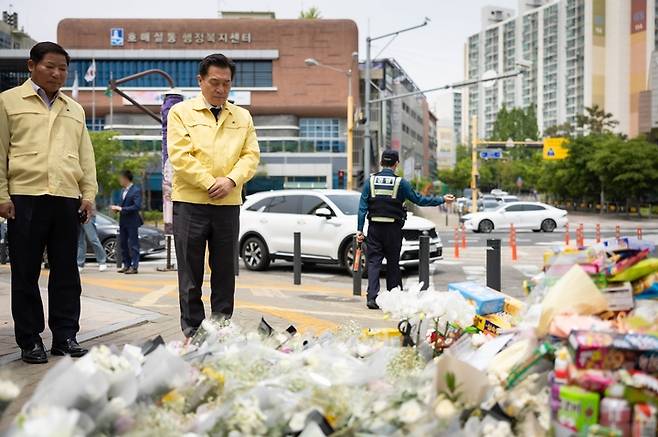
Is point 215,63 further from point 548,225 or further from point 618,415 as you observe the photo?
point 548,225

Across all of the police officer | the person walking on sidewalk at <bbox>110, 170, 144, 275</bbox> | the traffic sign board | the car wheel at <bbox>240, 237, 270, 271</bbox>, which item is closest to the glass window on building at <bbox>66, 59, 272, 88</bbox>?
the traffic sign board

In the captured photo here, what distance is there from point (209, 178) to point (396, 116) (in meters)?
98.2

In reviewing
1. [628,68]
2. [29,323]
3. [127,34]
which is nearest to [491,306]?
[29,323]

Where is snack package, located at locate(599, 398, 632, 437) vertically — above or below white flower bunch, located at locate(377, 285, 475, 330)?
below

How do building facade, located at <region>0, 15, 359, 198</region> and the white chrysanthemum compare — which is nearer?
the white chrysanthemum

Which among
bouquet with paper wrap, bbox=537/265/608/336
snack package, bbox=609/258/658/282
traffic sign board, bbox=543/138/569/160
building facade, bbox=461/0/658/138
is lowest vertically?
bouquet with paper wrap, bbox=537/265/608/336

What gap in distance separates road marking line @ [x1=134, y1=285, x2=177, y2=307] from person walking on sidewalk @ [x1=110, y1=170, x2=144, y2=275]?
2.52 m

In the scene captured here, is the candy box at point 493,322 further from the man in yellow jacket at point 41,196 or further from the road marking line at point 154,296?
the road marking line at point 154,296

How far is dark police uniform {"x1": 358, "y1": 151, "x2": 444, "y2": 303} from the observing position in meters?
8.09

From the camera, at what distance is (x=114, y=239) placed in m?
16.7

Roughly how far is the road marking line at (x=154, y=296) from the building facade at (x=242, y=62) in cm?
5880

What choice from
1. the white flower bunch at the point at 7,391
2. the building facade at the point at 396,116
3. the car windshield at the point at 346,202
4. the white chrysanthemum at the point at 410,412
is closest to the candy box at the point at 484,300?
the white chrysanthemum at the point at 410,412

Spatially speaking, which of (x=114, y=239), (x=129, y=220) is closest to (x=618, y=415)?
(x=129, y=220)

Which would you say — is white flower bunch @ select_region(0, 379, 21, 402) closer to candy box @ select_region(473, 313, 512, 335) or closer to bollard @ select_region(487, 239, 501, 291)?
candy box @ select_region(473, 313, 512, 335)
